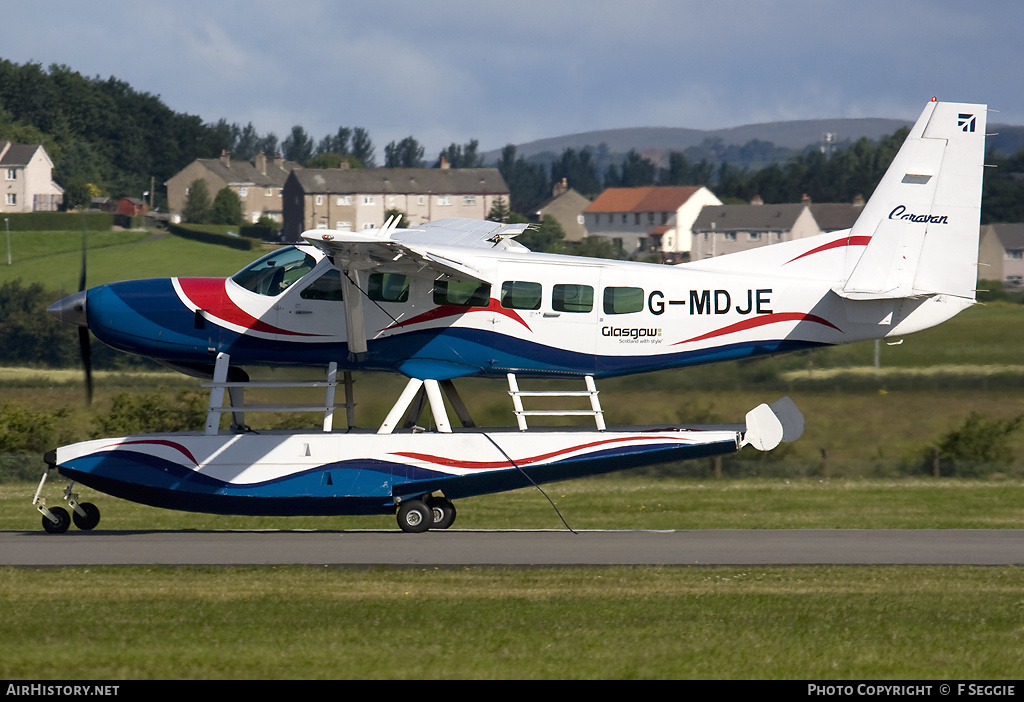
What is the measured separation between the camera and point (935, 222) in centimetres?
1520

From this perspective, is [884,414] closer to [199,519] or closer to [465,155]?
[199,519]

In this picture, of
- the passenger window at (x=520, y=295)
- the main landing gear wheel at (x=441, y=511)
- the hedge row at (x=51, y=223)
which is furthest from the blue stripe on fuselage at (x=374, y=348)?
the hedge row at (x=51, y=223)

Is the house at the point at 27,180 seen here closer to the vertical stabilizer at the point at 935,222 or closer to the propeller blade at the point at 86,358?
the propeller blade at the point at 86,358

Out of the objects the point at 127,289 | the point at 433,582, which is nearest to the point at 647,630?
the point at 433,582

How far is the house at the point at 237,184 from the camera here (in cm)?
10331

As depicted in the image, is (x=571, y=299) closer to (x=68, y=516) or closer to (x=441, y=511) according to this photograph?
(x=441, y=511)

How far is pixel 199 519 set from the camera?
17.7m

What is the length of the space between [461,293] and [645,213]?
91744 millimetres

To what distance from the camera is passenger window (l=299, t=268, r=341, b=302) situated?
15414 mm

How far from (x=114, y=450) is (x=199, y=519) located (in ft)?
11.0

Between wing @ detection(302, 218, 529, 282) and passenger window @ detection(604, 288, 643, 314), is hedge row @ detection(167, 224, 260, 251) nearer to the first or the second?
wing @ detection(302, 218, 529, 282)

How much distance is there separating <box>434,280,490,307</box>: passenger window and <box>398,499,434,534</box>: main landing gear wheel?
8.69ft

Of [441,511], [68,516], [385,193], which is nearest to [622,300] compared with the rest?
[441,511]

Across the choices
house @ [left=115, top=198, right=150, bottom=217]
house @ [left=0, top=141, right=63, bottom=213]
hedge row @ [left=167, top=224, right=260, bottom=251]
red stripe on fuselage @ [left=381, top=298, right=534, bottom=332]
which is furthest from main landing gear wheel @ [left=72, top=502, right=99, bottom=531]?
house @ [left=0, top=141, right=63, bottom=213]
